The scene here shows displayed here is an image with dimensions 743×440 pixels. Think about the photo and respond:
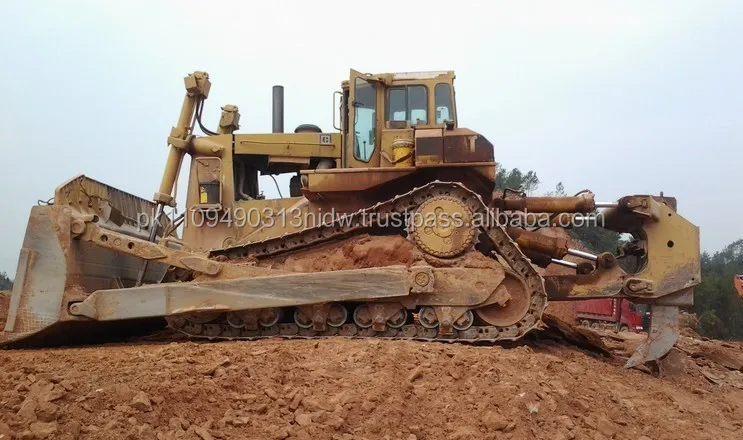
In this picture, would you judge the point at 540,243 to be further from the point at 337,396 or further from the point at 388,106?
the point at 337,396

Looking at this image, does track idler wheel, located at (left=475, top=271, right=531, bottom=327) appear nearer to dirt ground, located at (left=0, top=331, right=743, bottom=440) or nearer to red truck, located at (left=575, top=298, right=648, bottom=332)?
dirt ground, located at (left=0, top=331, right=743, bottom=440)

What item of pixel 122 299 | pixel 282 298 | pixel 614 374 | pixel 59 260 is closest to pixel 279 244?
pixel 282 298

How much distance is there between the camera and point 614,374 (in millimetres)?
6906

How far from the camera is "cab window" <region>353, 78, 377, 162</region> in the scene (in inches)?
323

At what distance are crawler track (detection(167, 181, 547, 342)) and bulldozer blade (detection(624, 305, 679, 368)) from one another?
1.77m

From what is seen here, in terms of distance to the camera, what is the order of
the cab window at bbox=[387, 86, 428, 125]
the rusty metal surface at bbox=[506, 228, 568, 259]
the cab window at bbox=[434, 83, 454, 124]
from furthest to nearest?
1. the cab window at bbox=[434, 83, 454, 124]
2. the cab window at bbox=[387, 86, 428, 125]
3. the rusty metal surface at bbox=[506, 228, 568, 259]

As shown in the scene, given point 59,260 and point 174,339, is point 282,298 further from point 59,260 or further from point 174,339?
point 59,260

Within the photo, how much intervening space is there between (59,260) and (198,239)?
2041mm

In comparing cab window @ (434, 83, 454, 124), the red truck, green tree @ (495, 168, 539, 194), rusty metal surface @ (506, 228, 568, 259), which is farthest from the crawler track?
green tree @ (495, 168, 539, 194)

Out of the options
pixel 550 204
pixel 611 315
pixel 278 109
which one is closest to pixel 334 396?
pixel 550 204

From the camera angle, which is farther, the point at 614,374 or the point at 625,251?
the point at 625,251

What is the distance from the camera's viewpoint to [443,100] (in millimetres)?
8430

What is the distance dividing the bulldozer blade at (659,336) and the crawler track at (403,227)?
5.81 feet

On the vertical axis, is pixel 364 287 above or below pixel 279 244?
below
